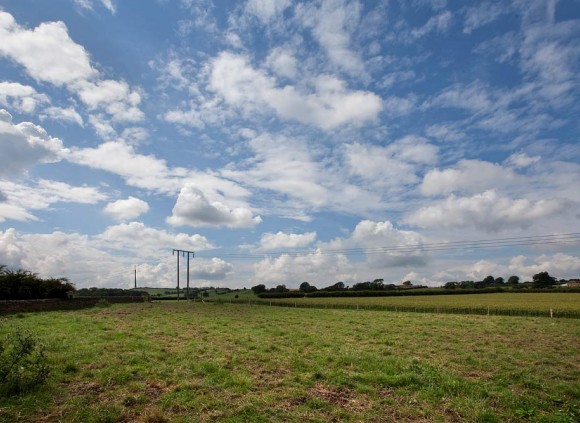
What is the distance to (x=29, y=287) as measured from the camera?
→ 2039 inches

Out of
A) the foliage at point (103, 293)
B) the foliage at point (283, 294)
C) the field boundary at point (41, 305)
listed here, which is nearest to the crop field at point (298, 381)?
the field boundary at point (41, 305)

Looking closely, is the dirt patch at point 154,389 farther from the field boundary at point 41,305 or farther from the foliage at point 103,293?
the foliage at point 103,293

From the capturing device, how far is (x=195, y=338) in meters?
20.1

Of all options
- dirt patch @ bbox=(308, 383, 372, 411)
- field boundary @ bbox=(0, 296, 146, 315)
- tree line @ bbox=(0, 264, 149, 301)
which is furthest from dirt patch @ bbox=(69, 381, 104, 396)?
tree line @ bbox=(0, 264, 149, 301)

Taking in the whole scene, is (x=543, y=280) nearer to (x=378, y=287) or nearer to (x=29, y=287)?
(x=378, y=287)

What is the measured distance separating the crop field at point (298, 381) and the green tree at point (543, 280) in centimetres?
12051

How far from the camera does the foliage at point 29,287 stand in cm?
4872

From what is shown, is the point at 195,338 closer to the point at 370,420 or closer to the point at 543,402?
the point at 370,420

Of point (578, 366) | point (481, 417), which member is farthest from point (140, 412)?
point (578, 366)

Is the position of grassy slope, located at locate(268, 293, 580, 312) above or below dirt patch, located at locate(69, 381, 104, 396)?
below

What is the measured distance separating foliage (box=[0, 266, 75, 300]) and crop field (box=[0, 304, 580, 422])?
3740 cm

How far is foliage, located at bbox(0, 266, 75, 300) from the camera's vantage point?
4872cm

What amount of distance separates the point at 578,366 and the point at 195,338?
54.4 ft

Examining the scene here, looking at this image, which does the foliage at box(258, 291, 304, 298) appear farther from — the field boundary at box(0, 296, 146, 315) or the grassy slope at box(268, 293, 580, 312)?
the field boundary at box(0, 296, 146, 315)
